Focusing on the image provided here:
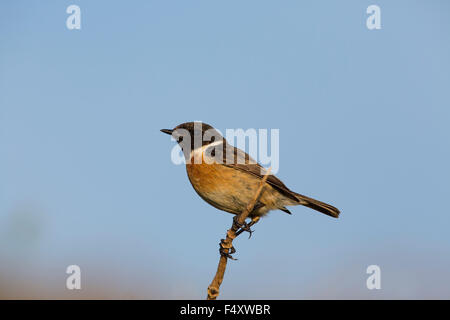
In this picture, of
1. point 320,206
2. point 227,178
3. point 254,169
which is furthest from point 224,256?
point 320,206

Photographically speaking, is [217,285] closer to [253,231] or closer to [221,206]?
[253,231]

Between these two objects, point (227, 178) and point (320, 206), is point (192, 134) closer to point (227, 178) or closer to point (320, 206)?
point (227, 178)

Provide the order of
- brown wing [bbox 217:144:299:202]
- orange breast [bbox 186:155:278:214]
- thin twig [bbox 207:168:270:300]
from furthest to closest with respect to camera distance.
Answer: brown wing [bbox 217:144:299:202] < orange breast [bbox 186:155:278:214] < thin twig [bbox 207:168:270:300]

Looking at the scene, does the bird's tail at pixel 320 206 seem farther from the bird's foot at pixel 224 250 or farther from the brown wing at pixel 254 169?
the bird's foot at pixel 224 250

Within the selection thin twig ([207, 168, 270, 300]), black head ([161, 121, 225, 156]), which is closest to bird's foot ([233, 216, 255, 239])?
thin twig ([207, 168, 270, 300])

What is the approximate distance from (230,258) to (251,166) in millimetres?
1719

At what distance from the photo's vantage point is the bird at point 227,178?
6695 mm

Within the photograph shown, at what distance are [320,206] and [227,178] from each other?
4.59 ft

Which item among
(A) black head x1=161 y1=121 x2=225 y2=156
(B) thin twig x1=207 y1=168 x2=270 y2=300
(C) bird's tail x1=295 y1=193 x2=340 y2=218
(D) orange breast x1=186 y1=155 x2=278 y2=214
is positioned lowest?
(B) thin twig x1=207 y1=168 x2=270 y2=300

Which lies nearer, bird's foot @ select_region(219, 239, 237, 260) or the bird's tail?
bird's foot @ select_region(219, 239, 237, 260)

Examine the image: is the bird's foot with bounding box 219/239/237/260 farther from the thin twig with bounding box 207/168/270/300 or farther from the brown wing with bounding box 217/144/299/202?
the brown wing with bounding box 217/144/299/202

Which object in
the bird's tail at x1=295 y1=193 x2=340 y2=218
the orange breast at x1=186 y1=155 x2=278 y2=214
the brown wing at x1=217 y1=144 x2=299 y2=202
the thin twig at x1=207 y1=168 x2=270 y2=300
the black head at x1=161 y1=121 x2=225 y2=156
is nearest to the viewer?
the thin twig at x1=207 y1=168 x2=270 y2=300

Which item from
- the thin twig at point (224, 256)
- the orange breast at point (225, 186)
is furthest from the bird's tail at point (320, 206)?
the thin twig at point (224, 256)

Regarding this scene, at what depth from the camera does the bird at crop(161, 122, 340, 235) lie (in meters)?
6.70
